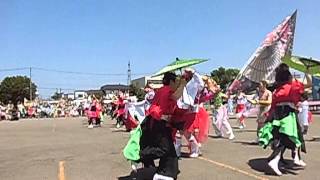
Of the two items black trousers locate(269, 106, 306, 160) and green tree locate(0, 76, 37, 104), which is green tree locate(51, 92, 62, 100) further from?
black trousers locate(269, 106, 306, 160)

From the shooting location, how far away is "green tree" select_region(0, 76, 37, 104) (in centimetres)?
9988

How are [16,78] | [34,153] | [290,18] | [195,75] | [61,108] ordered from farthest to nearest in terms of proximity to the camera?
[16,78] → [61,108] → [290,18] → [34,153] → [195,75]

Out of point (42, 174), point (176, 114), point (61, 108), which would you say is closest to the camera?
point (176, 114)

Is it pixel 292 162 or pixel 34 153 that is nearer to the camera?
pixel 292 162

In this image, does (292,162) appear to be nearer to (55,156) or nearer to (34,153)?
(55,156)

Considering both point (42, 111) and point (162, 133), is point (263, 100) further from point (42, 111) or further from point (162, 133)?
point (42, 111)

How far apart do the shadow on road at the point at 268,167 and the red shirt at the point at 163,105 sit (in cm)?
237

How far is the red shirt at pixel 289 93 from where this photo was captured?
9.41 metres

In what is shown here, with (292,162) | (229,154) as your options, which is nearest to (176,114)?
(292,162)

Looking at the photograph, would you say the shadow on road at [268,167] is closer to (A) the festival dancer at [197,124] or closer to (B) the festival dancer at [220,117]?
(A) the festival dancer at [197,124]

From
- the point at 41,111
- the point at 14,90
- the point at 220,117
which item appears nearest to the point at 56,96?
the point at 14,90

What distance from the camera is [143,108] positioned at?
12.5m

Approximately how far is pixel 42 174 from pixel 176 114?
10.9 feet

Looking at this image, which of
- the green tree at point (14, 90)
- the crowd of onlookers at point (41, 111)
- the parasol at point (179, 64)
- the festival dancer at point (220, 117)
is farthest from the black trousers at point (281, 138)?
the green tree at point (14, 90)
